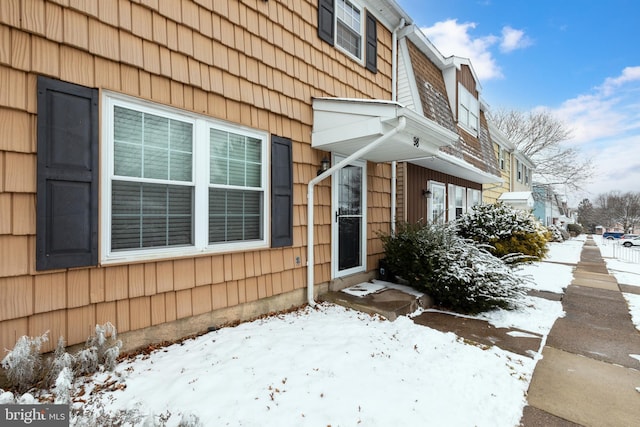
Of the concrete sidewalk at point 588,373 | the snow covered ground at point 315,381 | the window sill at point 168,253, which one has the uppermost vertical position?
the window sill at point 168,253

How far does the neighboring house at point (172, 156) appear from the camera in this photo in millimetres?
2088

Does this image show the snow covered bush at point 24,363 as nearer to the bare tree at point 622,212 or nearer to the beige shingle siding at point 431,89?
the beige shingle siding at point 431,89

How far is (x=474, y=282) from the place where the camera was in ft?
14.1

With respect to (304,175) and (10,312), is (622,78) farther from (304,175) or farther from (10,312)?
(10,312)

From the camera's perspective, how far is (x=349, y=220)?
5078mm

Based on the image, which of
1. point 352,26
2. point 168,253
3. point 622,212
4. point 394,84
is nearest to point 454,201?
point 394,84

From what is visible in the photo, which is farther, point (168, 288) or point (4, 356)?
point (168, 288)

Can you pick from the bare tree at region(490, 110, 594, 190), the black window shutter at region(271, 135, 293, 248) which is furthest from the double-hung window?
the bare tree at region(490, 110, 594, 190)

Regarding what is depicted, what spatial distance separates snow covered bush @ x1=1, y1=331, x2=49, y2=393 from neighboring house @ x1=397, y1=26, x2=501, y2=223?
4896mm

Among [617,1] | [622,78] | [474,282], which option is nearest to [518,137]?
[622,78]

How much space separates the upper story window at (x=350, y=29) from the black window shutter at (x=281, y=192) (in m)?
1.94

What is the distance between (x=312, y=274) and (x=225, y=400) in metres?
2.33

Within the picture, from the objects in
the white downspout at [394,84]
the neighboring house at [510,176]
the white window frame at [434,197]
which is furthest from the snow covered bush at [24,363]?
the neighboring house at [510,176]

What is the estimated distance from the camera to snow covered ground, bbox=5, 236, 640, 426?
189 cm
